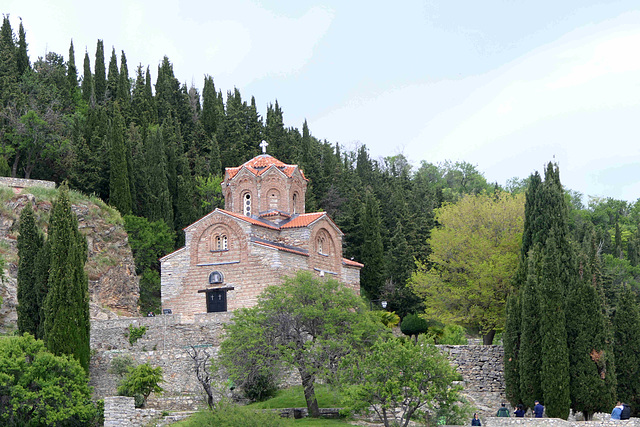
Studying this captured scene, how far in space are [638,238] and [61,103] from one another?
133 ft

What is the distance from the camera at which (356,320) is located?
29234 millimetres

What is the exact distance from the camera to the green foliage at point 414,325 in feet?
136

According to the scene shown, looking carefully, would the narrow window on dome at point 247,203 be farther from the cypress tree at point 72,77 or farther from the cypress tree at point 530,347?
the cypress tree at point 72,77

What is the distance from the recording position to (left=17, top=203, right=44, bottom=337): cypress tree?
2966 cm

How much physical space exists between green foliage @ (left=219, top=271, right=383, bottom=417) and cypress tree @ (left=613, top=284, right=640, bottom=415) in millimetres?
7988

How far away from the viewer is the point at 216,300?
38781 millimetres

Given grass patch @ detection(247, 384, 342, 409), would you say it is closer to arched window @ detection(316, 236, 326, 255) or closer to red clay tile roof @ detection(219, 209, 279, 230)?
red clay tile roof @ detection(219, 209, 279, 230)

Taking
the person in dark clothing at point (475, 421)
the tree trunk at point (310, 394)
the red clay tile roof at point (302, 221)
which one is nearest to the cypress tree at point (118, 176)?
the red clay tile roof at point (302, 221)

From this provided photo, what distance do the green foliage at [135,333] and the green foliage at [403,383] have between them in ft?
33.1

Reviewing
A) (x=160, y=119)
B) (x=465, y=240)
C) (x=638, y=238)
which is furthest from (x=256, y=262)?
(x=638, y=238)

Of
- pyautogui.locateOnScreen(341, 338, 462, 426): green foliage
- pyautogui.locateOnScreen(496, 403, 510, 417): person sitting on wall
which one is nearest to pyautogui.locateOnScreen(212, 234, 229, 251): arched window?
pyautogui.locateOnScreen(341, 338, 462, 426): green foliage

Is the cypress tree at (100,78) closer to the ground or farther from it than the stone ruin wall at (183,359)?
farther from it

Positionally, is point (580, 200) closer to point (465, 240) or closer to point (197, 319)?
point (465, 240)

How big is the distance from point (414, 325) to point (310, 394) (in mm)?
13971
